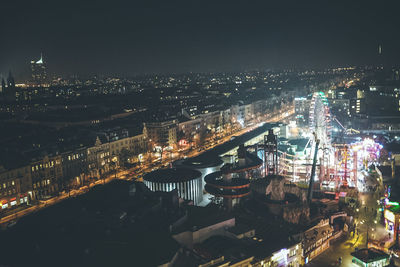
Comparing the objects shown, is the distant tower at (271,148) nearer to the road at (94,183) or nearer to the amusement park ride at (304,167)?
the amusement park ride at (304,167)

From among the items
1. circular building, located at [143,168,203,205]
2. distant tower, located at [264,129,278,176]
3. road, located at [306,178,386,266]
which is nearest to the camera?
road, located at [306,178,386,266]

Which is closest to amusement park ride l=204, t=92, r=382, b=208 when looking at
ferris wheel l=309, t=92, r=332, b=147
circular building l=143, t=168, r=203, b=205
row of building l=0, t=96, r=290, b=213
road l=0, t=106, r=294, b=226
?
ferris wheel l=309, t=92, r=332, b=147

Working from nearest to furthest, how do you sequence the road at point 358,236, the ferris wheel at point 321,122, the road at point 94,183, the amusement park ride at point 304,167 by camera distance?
the road at point 358,236
the amusement park ride at point 304,167
the road at point 94,183
the ferris wheel at point 321,122

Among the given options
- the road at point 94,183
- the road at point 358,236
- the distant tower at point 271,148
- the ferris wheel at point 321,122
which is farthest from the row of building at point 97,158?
the road at point 358,236

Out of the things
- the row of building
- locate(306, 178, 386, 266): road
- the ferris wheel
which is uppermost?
the ferris wheel

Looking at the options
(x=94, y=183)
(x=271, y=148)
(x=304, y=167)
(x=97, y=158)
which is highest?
(x=271, y=148)

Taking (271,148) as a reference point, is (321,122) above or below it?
above

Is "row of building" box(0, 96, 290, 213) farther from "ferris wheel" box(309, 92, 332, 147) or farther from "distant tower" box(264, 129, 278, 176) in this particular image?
"ferris wheel" box(309, 92, 332, 147)

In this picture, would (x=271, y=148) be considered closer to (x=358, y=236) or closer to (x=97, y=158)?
(x=358, y=236)

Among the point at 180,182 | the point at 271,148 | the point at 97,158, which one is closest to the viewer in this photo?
the point at 180,182

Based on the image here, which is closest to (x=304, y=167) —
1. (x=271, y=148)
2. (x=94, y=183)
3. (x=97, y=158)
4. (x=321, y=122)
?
(x=321, y=122)
